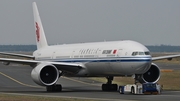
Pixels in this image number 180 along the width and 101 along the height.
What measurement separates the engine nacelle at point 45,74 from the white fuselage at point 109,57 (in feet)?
10.6

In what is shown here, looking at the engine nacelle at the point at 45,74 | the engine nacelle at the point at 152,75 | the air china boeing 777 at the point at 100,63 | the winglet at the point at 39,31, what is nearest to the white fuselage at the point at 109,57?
the air china boeing 777 at the point at 100,63

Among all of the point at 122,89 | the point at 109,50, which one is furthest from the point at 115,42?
the point at 122,89

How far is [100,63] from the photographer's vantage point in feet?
159

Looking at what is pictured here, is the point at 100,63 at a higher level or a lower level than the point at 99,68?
higher

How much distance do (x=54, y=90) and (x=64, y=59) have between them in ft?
18.5

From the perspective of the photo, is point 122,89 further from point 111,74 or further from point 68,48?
point 68,48

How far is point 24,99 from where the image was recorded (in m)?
38.6

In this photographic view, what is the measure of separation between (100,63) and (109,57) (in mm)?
1351

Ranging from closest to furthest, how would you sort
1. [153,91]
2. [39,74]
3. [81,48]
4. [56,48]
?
[153,91], [39,74], [81,48], [56,48]

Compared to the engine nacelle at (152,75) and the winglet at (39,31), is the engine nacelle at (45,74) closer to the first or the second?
the engine nacelle at (152,75)

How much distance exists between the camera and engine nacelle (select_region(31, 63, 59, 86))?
1877 inches

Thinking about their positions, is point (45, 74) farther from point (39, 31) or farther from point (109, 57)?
point (39, 31)

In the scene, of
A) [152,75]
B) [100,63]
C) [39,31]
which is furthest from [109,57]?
[39,31]

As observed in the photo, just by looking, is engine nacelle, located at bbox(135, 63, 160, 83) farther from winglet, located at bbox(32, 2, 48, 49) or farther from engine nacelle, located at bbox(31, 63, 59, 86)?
winglet, located at bbox(32, 2, 48, 49)
